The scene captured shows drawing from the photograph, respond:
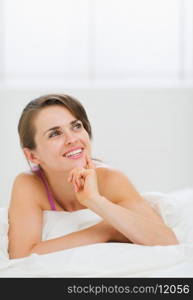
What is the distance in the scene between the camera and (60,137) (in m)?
1.12

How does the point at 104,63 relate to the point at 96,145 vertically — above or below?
above

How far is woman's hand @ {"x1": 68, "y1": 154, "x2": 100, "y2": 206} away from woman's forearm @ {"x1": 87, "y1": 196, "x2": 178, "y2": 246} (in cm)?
1

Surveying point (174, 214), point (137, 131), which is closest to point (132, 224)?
point (174, 214)

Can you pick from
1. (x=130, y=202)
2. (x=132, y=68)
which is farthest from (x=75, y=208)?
(x=132, y=68)

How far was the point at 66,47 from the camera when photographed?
7.51ft

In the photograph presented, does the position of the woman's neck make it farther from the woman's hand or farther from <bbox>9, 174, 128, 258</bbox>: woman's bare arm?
the woman's hand

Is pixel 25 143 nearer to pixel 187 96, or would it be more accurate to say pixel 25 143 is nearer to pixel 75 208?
pixel 75 208

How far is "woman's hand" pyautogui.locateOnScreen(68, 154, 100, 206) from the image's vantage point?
102cm

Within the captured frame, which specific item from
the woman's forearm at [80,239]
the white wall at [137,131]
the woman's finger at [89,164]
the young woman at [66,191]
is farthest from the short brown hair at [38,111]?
the white wall at [137,131]

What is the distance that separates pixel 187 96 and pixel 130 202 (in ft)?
3.77

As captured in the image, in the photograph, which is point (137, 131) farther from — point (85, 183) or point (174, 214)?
point (85, 183)

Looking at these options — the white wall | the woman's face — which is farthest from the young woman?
the white wall

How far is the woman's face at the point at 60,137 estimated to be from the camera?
112cm

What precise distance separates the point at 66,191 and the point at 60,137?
143mm
